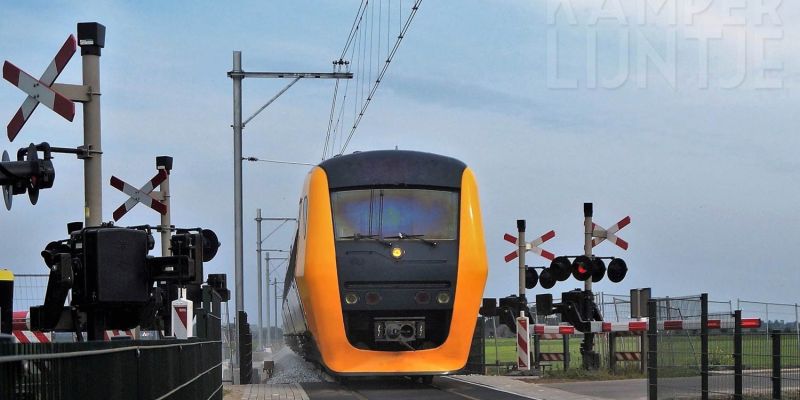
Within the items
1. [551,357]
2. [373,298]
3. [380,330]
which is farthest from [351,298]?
[551,357]

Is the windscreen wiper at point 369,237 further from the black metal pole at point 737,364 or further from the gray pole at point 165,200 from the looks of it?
the black metal pole at point 737,364

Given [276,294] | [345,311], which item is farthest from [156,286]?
[276,294]

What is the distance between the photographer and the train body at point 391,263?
757 inches

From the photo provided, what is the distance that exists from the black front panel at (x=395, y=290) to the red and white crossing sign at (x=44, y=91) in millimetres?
7115

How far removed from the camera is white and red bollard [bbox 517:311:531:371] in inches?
983

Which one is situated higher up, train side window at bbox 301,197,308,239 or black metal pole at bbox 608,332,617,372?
train side window at bbox 301,197,308,239

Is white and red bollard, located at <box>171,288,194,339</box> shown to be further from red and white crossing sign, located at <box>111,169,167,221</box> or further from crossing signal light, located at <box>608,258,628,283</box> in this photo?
crossing signal light, located at <box>608,258,628,283</box>

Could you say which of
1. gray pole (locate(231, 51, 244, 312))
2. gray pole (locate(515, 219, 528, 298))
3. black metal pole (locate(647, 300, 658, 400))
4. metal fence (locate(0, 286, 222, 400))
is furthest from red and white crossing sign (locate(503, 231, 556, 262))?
metal fence (locate(0, 286, 222, 400))

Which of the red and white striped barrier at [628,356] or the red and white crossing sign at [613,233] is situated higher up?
the red and white crossing sign at [613,233]

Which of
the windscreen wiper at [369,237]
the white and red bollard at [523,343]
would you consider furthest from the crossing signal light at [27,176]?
the white and red bollard at [523,343]

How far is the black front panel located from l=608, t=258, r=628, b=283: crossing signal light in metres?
6.78

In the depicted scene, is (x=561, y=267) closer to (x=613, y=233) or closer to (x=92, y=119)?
Answer: (x=613, y=233)

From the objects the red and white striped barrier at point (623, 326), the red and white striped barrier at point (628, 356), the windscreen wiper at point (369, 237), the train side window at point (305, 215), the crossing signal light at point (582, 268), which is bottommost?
the red and white striped barrier at point (628, 356)

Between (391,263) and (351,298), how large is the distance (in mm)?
861
